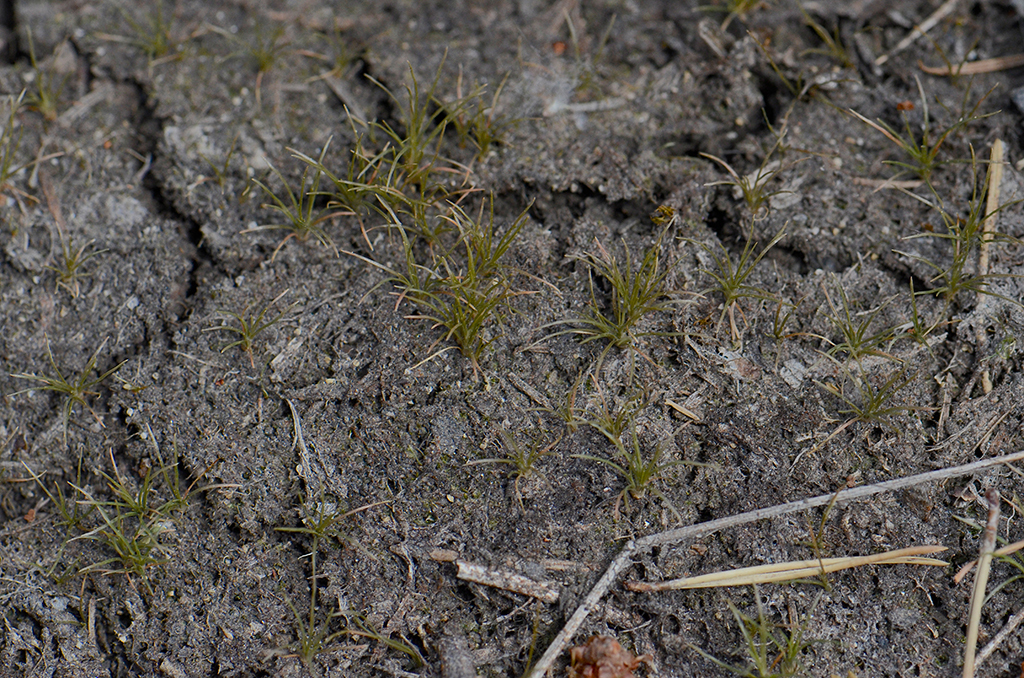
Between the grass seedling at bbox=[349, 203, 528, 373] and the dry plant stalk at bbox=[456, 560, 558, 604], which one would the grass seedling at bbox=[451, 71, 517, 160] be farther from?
the dry plant stalk at bbox=[456, 560, 558, 604]

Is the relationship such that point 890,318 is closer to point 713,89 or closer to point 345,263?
point 713,89

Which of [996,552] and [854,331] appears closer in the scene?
[996,552]

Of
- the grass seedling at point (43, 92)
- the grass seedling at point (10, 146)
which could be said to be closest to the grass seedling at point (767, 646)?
the grass seedling at point (10, 146)

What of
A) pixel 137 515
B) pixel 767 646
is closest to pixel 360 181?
pixel 137 515

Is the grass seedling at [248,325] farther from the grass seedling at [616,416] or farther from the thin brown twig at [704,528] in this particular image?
the thin brown twig at [704,528]

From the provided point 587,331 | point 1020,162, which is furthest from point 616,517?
point 1020,162

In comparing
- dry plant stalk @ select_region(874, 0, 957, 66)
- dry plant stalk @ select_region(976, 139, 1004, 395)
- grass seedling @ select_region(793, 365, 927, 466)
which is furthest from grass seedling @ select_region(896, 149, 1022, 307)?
dry plant stalk @ select_region(874, 0, 957, 66)

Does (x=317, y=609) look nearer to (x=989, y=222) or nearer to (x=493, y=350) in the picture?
(x=493, y=350)
